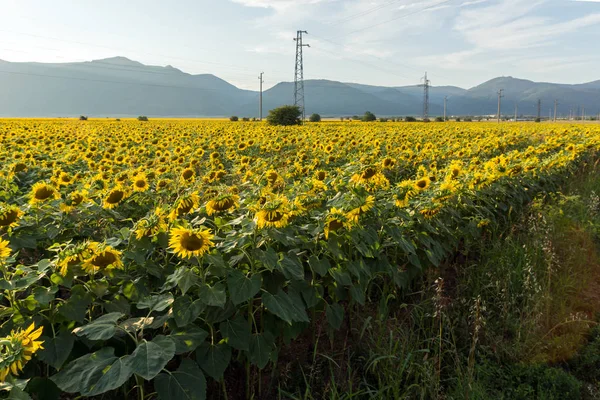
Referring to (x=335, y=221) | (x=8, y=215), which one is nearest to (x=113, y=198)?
(x=8, y=215)

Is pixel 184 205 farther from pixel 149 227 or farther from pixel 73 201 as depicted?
pixel 73 201

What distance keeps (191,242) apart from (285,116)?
97.9 feet

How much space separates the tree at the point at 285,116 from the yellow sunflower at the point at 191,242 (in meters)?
29.2

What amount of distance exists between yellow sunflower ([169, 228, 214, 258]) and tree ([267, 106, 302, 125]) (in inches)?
1151

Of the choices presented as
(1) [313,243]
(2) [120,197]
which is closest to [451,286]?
(1) [313,243]

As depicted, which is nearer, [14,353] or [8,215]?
[14,353]

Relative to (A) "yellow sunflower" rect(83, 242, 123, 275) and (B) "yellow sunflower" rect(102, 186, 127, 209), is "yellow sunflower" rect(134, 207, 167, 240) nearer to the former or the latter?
(A) "yellow sunflower" rect(83, 242, 123, 275)

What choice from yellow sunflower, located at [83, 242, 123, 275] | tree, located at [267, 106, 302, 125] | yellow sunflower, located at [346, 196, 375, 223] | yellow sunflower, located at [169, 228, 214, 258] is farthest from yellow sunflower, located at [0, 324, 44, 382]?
tree, located at [267, 106, 302, 125]

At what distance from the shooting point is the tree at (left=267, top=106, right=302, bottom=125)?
30.9 m

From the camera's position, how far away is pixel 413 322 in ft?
10.5

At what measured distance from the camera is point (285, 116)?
102 ft

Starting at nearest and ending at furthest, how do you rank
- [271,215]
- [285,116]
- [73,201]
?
[271,215], [73,201], [285,116]

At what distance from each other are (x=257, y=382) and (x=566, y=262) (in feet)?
11.5

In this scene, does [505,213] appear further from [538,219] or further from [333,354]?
[333,354]
